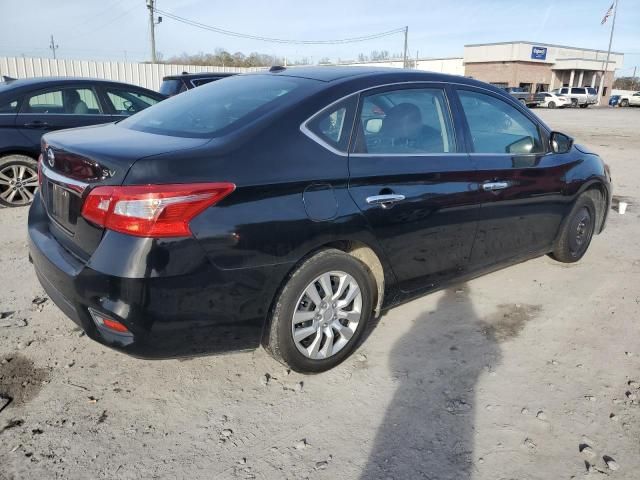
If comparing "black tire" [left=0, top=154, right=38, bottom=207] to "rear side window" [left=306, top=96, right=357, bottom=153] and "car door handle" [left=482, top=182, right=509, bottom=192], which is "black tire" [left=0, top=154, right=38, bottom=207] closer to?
"rear side window" [left=306, top=96, right=357, bottom=153]

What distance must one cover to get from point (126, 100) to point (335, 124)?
519 centimetres

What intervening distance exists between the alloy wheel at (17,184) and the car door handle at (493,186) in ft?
17.1

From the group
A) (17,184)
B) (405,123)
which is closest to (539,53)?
(17,184)

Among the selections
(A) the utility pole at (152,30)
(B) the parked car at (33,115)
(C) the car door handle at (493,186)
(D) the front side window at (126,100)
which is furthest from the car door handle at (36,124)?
(A) the utility pole at (152,30)

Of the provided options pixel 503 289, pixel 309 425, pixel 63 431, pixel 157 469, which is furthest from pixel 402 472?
pixel 503 289

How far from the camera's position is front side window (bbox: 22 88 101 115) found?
6156 millimetres

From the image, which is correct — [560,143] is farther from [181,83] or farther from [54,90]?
[181,83]

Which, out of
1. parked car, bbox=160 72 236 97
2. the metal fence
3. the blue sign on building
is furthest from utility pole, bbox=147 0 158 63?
the blue sign on building

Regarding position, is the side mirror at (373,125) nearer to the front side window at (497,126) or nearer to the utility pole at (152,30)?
the front side window at (497,126)

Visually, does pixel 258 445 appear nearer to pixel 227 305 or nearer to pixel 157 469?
pixel 157 469

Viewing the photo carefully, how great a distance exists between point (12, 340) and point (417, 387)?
2.49m

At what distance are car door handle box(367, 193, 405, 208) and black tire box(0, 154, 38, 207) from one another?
16.2 feet

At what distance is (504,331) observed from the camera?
3.54 m

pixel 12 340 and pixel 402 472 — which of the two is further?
pixel 12 340
